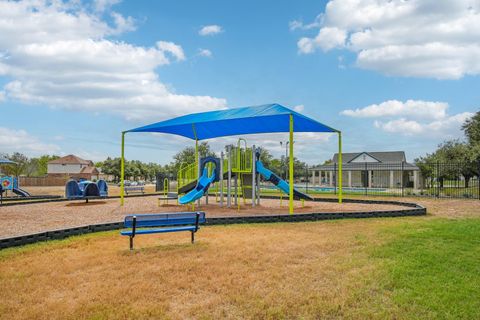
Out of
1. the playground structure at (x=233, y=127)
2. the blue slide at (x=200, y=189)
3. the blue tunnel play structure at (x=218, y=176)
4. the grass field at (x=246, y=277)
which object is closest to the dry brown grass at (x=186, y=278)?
the grass field at (x=246, y=277)

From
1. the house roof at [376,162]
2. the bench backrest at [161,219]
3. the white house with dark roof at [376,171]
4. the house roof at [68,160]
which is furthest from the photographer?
the house roof at [68,160]

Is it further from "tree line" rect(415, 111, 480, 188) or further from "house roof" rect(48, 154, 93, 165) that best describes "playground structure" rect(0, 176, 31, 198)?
"house roof" rect(48, 154, 93, 165)

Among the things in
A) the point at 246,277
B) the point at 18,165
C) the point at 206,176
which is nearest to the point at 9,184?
the point at 206,176

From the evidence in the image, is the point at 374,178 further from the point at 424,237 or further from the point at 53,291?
the point at 53,291

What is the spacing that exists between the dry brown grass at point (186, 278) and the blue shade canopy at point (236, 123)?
657 centimetres

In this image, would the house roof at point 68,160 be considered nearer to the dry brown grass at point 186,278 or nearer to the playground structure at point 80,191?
the playground structure at point 80,191

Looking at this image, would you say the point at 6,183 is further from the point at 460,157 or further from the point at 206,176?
the point at 460,157

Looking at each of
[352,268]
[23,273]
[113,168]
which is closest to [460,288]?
[352,268]

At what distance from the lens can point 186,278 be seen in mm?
5102

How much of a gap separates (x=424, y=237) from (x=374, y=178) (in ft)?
133

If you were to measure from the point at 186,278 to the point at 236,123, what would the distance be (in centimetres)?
1161

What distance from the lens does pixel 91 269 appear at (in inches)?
220

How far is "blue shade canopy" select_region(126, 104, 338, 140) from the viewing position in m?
13.9

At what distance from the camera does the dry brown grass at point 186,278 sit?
13.2ft
